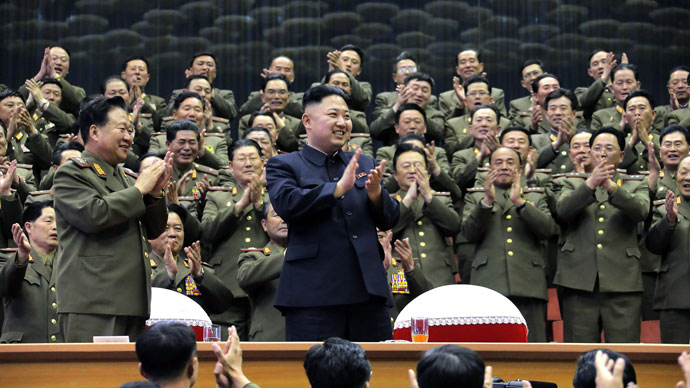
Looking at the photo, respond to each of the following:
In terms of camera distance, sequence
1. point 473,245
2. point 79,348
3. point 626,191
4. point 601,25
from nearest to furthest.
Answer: point 79,348
point 626,191
point 473,245
point 601,25

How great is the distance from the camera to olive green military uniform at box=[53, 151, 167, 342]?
3.22 m

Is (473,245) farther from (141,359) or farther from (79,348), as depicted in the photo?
(141,359)

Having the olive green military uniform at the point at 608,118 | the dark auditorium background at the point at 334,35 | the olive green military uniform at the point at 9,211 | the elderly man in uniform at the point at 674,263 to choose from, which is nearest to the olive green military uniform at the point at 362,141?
Result: the olive green military uniform at the point at 608,118

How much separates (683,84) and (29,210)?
5.30 m

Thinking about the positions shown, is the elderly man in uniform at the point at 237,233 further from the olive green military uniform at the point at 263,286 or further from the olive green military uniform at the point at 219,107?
the olive green military uniform at the point at 219,107

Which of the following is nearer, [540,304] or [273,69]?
[540,304]

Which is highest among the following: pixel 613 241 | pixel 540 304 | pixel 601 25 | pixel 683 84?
pixel 601 25

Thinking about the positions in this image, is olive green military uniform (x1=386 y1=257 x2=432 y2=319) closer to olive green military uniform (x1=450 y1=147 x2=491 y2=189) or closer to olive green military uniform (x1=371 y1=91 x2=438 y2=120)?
olive green military uniform (x1=450 y1=147 x2=491 y2=189)

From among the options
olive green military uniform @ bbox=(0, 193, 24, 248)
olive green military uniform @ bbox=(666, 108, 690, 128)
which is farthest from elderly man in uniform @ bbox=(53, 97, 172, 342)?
olive green military uniform @ bbox=(666, 108, 690, 128)

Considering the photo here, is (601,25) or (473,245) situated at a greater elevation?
(601,25)

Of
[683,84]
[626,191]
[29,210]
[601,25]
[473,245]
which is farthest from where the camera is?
[601,25]

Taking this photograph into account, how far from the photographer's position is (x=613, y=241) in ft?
17.7

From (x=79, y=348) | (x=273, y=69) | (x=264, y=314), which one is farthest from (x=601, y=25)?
(x=79, y=348)

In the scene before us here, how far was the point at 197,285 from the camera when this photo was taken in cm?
500
